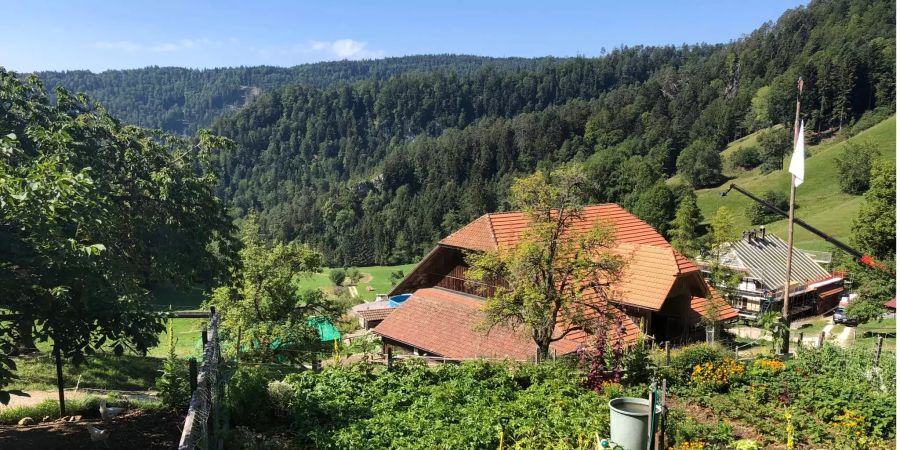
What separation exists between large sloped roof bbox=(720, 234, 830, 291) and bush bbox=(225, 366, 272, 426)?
3819 centimetres

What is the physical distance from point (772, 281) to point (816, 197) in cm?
4144

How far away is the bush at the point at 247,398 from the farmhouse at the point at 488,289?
8507 mm

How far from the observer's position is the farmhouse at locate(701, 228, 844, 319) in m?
42.2

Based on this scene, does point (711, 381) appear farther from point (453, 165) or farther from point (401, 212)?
point (453, 165)

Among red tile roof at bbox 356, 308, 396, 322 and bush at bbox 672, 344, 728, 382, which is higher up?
bush at bbox 672, 344, 728, 382

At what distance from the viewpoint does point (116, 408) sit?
9.30 metres

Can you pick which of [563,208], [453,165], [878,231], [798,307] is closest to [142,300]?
[563,208]

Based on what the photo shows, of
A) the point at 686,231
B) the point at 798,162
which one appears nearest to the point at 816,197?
the point at 686,231

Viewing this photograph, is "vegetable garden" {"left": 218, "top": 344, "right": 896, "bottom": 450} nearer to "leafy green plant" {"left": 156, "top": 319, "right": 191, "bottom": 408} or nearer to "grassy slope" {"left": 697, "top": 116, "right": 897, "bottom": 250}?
"leafy green plant" {"left": 156, "top": 319, "right": 191, "bottom": 408}

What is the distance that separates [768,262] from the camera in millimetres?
46156

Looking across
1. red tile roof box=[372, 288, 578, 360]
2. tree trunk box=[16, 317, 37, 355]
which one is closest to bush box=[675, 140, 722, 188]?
red tile roof box=[372, 288, 578, 360]

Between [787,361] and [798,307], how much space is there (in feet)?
115

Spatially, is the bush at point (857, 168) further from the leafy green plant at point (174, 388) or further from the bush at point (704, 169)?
the leafy green plant at point (174, 388)

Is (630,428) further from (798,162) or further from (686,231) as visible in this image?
(686,231)
